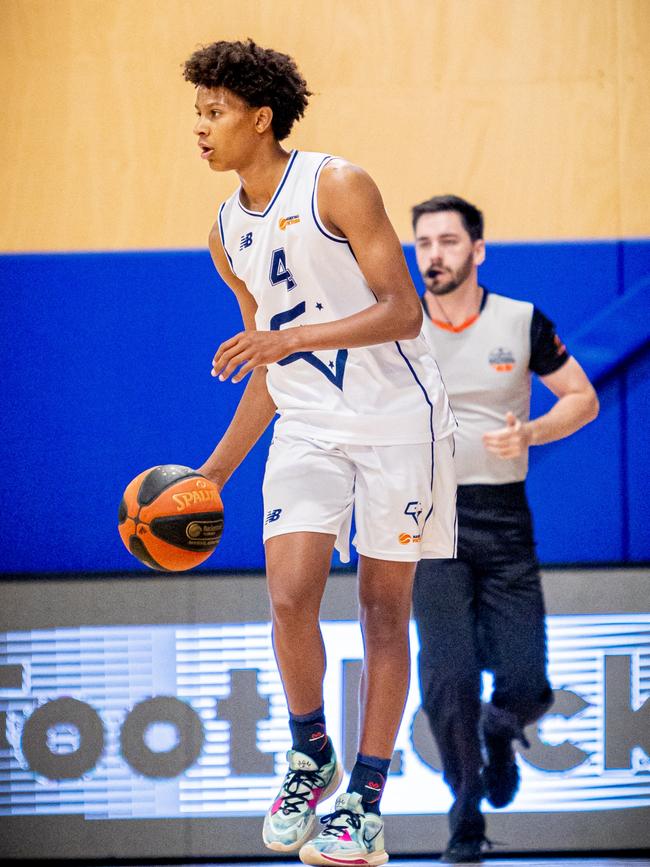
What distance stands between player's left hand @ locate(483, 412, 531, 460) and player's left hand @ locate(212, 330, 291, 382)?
1489mm

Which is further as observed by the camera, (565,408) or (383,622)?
A: (565,408)

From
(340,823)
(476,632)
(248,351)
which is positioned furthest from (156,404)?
(340,823)

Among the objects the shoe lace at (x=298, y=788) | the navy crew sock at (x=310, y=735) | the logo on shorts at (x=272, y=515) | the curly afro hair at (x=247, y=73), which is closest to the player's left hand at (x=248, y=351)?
the logo on shorts at (x=272, y=515)

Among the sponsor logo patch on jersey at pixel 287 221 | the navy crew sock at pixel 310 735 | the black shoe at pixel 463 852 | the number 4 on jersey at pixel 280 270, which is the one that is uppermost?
the sponsor logo patch on jersey at pixel 287 221

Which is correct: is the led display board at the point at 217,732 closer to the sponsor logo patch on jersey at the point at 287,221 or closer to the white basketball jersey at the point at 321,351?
the white basketball jersey at the point at 321,351

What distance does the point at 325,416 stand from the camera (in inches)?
112

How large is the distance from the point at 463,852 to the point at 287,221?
8.21 feet

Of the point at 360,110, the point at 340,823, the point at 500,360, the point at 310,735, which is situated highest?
the point at 360,110

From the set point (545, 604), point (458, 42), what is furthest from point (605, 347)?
point (458, 42)

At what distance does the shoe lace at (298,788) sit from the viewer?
8.92 feet

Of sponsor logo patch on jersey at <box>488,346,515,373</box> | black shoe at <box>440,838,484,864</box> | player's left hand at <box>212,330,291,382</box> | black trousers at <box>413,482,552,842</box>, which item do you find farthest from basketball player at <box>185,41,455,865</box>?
black shoe at <box>440,838,484,864</box>

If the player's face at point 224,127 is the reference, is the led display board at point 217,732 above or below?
below

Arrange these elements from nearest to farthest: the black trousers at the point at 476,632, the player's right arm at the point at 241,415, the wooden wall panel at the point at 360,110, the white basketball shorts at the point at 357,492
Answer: the white basketball shorts at the point at 357,492, the player's right arm at the point at 241,415, the black trousers at the point at 476,632, the wooden wall panel at the point at 360,110

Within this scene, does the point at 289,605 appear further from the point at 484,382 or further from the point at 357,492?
the point at 484,382
